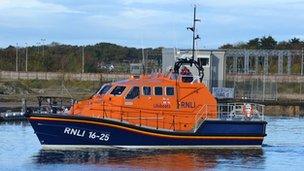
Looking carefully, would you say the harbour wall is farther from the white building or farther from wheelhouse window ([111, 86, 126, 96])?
wheelhouse window ([111, 86, 126, 96])

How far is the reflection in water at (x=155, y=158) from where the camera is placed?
26.8m

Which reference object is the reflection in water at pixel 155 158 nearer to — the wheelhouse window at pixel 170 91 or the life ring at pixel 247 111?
the life ring at pixel 247 111

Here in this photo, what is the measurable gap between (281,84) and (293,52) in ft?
24.9

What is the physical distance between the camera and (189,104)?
32.0 meters

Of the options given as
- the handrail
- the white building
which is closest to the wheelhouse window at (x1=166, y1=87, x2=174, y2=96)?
the handrail

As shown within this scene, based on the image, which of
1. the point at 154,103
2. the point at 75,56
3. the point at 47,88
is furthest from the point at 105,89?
the point at 75,56

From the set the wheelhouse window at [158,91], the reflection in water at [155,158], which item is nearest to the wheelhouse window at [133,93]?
the wheelhouse window at [158,91]

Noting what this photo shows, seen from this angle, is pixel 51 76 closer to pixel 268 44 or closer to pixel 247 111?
pixel 268 44

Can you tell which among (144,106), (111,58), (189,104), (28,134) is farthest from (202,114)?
(111,58)

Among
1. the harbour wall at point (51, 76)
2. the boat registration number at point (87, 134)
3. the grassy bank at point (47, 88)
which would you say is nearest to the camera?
the boat registration number at point (87, 134)

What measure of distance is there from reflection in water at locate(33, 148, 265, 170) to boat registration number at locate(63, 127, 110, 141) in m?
0.53

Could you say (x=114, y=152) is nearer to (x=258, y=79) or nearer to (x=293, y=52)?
(x=258, y=79)

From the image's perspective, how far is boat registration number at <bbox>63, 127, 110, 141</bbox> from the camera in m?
29.9

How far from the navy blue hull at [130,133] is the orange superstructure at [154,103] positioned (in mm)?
504
